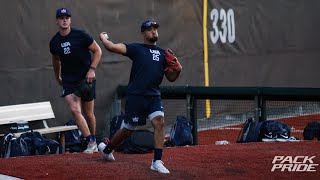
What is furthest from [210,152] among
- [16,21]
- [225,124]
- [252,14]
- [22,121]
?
[252,14]

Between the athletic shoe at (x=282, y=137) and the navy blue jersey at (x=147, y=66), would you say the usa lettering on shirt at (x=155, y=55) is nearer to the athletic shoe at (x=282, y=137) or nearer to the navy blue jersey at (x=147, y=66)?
the navy blue jersey at (x=147, y=66)

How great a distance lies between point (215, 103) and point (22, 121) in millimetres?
4787

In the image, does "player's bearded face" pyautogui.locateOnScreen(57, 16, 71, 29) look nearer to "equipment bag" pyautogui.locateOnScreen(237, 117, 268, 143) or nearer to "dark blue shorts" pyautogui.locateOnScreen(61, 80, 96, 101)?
"dark blue shorts" pyautogui.locateOnScreen(61, 80, 96, 101)

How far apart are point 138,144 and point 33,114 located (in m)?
2.37

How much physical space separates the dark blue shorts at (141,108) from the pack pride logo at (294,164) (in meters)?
1.51

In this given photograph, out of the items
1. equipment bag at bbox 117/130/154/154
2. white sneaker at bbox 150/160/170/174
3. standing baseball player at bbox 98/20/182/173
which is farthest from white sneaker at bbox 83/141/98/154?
Answer: white sneaker at bbox 150/160/170/174

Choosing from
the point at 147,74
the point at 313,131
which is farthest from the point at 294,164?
the point at 313,131

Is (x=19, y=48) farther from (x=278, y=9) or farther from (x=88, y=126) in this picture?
(x=278, y=9)

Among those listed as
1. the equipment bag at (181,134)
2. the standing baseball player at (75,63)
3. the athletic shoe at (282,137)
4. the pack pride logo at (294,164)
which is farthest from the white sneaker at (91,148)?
the athletic shoe at (282,137)

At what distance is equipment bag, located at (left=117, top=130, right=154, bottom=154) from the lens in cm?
1065

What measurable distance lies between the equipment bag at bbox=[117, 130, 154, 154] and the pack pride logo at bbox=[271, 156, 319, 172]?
168 cm

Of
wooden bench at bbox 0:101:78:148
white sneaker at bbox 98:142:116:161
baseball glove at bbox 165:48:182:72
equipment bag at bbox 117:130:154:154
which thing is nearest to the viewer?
baseball glove at bbox 165:48:182:72

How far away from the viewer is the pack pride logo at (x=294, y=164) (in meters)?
9.33

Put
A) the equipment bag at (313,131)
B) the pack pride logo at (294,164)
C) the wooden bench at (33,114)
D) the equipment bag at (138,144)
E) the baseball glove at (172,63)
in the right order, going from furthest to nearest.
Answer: the equipment bag at (313,131)
the wooden bench at (33,114)
the equipment bag at (138,144)
the pack pride logo at (294,164)
the baseball glove at (172,63)
